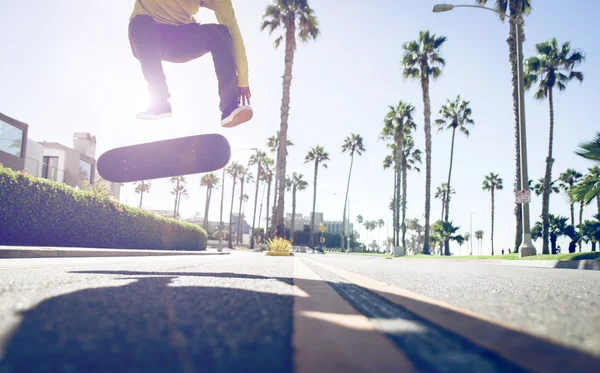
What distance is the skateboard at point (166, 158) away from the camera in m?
4.18

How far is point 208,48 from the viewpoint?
4.10 metres

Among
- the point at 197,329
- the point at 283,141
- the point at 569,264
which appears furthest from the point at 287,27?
the point at 197,329

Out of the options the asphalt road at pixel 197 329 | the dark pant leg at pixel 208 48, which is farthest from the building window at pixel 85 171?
the asphalt road at pixel 197 329

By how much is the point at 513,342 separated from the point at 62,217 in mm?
14740

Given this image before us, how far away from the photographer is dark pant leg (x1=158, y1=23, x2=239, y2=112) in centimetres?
396

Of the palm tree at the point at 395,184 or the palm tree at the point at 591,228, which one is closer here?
the palm tree at the point at 591,228

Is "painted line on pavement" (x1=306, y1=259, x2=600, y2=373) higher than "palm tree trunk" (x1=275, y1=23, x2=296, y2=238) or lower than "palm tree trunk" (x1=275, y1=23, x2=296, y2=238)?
lower

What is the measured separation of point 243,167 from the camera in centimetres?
6862

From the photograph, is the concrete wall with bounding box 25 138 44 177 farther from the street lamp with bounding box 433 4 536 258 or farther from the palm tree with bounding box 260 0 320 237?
the street lamp with bounding box 433 4 536 258

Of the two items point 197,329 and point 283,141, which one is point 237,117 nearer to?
point 197,329

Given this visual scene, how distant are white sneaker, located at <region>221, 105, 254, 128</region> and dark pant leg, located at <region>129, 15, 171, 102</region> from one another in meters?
0.74

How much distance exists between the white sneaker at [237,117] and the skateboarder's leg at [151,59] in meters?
0.57

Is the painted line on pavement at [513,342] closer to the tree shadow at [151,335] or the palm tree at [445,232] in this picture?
the tree shadow at [151,335]

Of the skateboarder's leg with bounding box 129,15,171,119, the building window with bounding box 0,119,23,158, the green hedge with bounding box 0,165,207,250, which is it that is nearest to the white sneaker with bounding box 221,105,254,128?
the skateboarder's leg with bounding box 129,15,171,119
